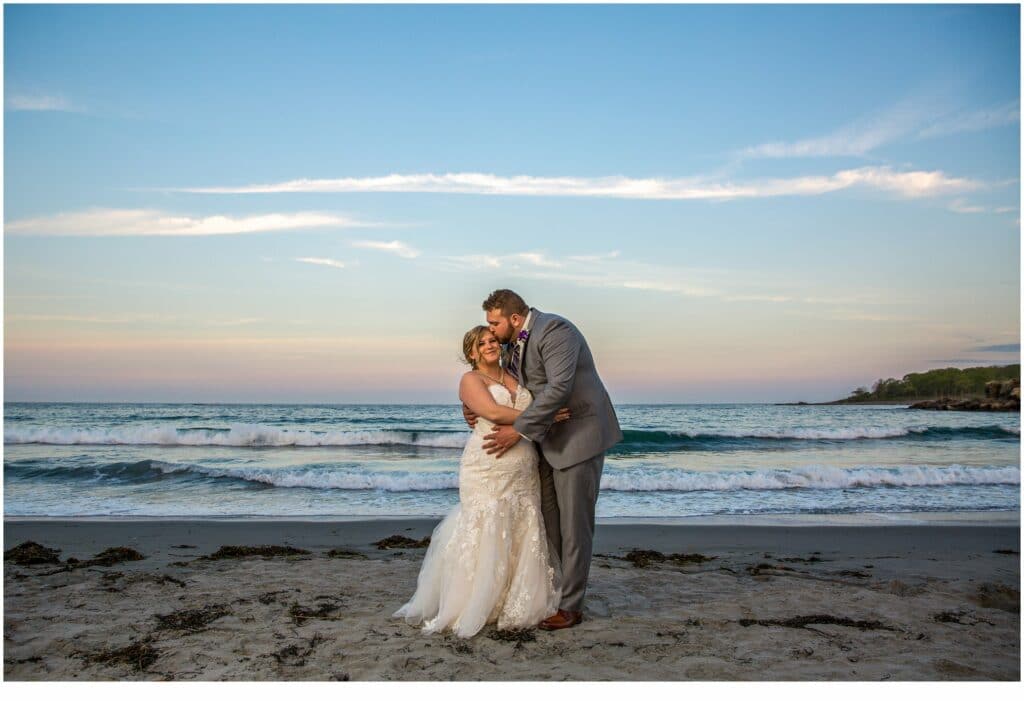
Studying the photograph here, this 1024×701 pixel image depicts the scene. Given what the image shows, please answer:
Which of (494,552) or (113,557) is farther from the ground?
(494,552)

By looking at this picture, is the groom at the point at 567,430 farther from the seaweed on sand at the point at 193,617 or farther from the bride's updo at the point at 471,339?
the seaweed on sand at the point at 193,617

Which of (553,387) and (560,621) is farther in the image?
(560,621)

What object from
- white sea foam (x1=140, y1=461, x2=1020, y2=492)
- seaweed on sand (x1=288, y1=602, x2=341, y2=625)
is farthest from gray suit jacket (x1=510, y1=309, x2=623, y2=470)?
white sea foam (x1=140, y1=461, x2=1020, y2=492)

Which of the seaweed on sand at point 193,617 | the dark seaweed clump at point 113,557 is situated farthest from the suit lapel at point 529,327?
the dark seaweed clump at point 113,557

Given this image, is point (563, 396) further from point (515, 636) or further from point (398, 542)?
point (398, 542)

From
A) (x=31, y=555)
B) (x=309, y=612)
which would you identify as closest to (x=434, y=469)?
(x=31, y=555)

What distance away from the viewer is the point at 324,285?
1578 centimetres

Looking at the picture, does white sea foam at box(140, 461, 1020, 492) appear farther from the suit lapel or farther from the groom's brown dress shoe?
the suit lapel

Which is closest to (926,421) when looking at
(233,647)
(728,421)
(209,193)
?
(728,421)

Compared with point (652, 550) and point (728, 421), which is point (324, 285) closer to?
point (652, 550)

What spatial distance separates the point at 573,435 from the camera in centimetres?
443

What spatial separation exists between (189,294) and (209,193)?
18.3 ft

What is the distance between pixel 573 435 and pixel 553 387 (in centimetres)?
33

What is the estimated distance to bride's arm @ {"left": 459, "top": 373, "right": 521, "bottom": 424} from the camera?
4.39 meters
